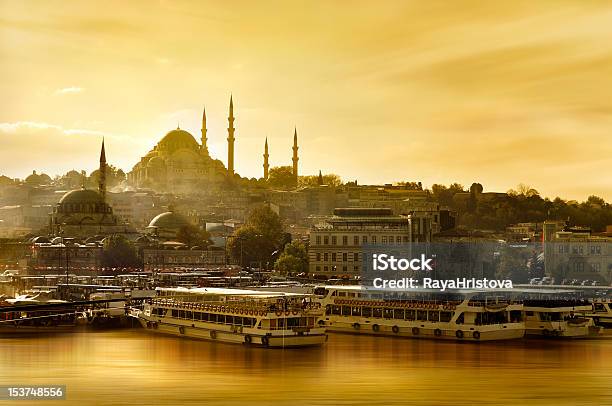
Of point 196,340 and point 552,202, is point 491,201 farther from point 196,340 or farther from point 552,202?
point 196,340

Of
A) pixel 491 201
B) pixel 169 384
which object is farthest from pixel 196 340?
pixel 491 201

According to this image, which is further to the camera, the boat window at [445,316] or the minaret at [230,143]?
the minaret at [230,143]

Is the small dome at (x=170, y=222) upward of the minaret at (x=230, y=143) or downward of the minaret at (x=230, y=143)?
downward

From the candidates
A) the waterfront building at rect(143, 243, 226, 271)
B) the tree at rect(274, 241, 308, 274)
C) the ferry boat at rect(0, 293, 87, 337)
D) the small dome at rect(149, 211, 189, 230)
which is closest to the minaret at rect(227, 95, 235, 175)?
the small dome at rect(149, 211, 189, 230)

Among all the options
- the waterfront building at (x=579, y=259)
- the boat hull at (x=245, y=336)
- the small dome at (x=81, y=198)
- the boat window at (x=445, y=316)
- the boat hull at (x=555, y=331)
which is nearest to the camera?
the boat hull at (x=245, y=336)

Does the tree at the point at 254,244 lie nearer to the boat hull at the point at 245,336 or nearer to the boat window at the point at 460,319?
the boat hull at the point at 245,336

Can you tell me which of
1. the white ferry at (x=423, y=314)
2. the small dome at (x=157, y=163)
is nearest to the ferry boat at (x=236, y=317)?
the white ferry at (x=423, y=314)
